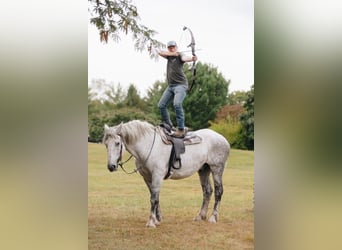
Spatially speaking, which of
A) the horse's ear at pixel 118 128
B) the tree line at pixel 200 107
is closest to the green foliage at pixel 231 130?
the tree line at pixel 200 107

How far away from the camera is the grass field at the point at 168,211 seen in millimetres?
3617

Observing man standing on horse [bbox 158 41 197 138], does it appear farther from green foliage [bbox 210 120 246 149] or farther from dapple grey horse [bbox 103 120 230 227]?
green foliage [bbox 210 120 246 149]

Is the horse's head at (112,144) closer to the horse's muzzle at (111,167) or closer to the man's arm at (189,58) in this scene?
the horse's muzzle at (111,167)

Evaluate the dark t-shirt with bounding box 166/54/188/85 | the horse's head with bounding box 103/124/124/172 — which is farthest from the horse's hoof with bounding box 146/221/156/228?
the dark t-shirt with bounding box 166/54/188/85

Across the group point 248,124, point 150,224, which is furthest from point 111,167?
point 248,124

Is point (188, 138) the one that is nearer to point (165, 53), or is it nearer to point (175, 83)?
point (175, 83)

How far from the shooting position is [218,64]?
12.1 feet

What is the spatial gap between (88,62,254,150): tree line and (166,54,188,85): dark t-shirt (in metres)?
0.05

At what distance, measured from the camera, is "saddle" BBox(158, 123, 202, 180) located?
12.1 ft

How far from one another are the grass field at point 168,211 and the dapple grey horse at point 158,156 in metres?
0.04

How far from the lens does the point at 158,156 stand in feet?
12.1
